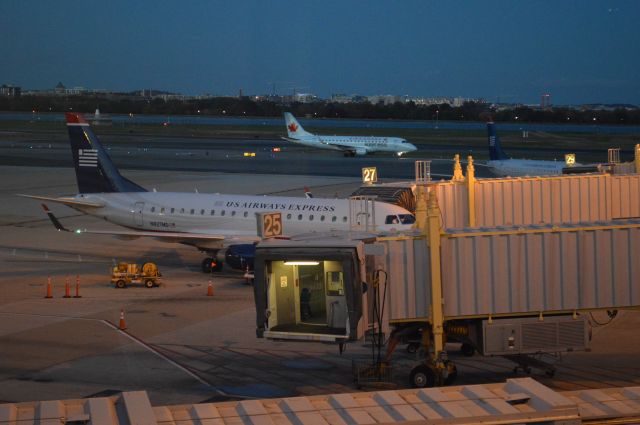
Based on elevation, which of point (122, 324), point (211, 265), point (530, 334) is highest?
point (211, 265)

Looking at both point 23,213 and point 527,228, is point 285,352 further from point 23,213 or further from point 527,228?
point 23,213

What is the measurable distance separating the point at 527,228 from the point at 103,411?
995 centimetres

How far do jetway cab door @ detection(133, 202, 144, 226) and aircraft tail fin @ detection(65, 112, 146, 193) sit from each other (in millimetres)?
1650

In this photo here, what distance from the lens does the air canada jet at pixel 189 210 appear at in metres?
34.6

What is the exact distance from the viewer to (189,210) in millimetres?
37062

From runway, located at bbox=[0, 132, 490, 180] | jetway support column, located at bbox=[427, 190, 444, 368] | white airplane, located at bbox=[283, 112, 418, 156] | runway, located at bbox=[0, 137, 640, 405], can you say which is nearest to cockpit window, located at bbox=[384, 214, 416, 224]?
runway, located at bbox=[0, 137, 640, 405]

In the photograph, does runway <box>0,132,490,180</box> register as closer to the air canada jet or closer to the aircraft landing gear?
the air canada jet

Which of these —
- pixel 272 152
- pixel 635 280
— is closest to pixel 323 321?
pixel 635 280

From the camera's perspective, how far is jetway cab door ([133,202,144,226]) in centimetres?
3772

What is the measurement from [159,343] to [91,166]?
55.6 feet

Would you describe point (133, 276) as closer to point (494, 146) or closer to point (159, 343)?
point (159, 343)

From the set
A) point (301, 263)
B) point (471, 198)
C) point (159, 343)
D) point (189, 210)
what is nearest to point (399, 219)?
point (471, 198)

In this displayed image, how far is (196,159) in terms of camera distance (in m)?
93.8

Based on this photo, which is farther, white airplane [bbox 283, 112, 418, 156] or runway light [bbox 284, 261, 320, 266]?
white airplane [bbox 283, 112, 418, 156]
